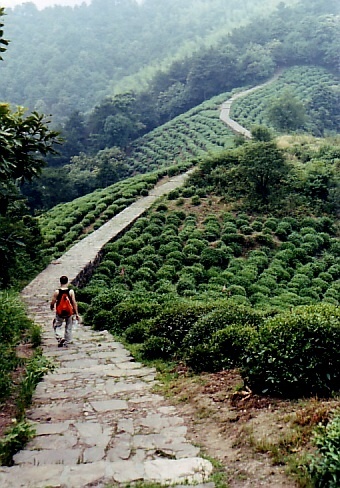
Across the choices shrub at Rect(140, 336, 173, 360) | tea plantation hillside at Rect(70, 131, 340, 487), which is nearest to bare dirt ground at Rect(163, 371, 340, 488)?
tea plantation hillside at Rect(70, 131, 340, 487)

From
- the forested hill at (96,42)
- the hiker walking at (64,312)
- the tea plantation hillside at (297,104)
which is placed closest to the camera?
the hiker walking at (64,312)

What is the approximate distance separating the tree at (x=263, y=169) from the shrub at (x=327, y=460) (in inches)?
694

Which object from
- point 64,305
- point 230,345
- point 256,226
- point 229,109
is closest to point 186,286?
point 64,305

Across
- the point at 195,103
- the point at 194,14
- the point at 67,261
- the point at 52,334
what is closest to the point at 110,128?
the point at 195,103

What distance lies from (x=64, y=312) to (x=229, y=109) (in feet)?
165

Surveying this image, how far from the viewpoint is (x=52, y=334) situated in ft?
32.0

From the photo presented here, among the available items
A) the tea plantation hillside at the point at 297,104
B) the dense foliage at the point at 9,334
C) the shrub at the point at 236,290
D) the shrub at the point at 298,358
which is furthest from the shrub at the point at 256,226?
the tea plantation hillside at the point at 297,104

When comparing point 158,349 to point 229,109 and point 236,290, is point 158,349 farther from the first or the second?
point 229,109

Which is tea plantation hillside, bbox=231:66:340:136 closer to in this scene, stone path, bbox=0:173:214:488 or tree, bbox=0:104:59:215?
tree, bbox=0:104:59:215

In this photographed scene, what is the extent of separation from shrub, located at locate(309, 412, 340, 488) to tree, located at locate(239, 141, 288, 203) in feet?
57.9

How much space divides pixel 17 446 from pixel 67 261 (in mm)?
11241

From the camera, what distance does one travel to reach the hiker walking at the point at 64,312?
905cm

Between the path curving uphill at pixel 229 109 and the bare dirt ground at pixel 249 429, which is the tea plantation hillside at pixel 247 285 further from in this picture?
the path curving uphill at pixel 229 109

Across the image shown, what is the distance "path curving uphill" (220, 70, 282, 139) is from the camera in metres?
44.9
